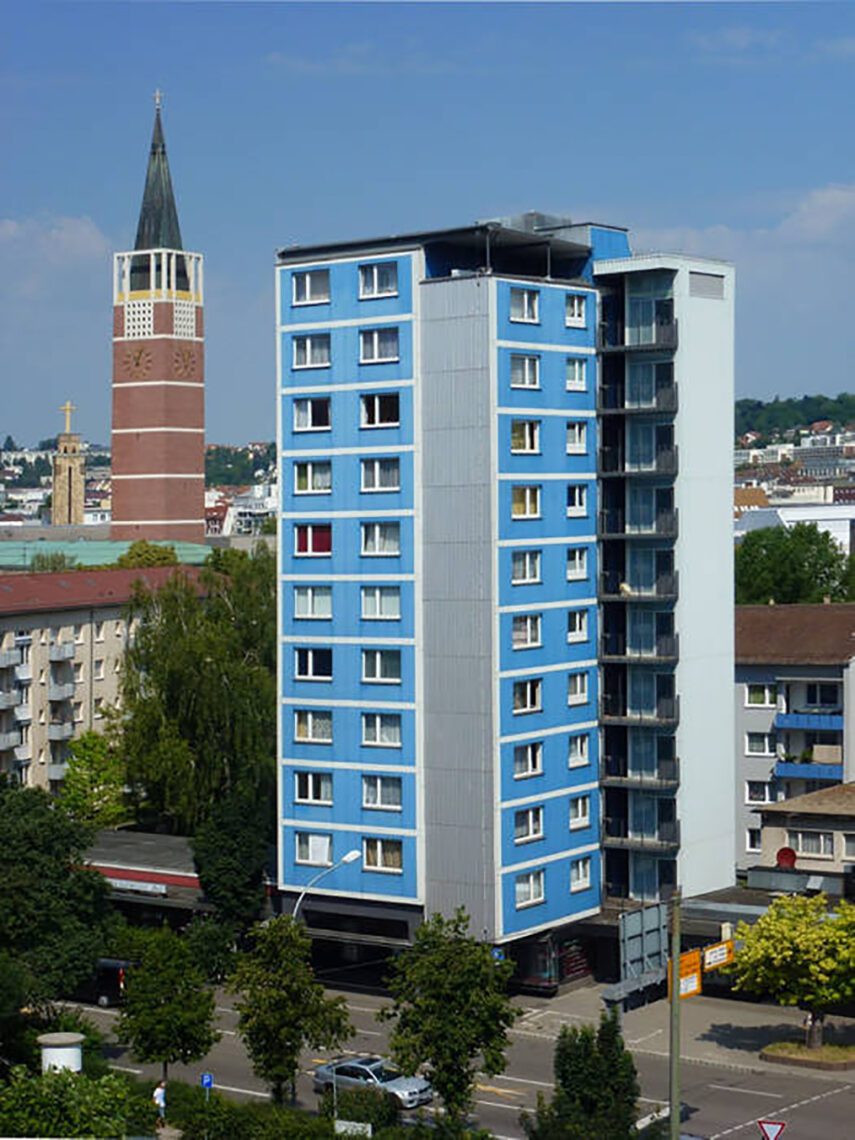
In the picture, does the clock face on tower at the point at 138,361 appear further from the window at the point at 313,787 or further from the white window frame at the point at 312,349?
the window at the point at 313,787

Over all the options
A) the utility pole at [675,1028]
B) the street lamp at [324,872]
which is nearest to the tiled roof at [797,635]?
the street lamp at [324,872]

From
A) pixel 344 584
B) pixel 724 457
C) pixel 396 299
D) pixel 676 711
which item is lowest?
pixel 676 711

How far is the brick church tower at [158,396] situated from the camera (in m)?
169

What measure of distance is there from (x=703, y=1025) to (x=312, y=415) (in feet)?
63.2

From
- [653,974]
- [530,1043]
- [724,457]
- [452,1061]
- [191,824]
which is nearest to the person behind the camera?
[653,974]

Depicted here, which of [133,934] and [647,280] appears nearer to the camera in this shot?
[133,934]

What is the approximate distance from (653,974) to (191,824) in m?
39.5

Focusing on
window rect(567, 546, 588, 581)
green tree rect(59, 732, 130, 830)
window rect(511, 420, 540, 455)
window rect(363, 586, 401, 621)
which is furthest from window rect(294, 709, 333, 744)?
green tree rect(59, 732, 130, 830)

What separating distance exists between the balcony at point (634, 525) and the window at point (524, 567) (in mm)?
3043

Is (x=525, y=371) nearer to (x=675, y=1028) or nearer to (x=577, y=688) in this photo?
(x=577, y=688)

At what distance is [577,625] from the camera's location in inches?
2135

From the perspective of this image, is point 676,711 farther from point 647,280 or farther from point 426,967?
point 426,967

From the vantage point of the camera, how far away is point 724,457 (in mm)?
55938

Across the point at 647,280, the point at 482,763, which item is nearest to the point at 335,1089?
the point at 482,763
